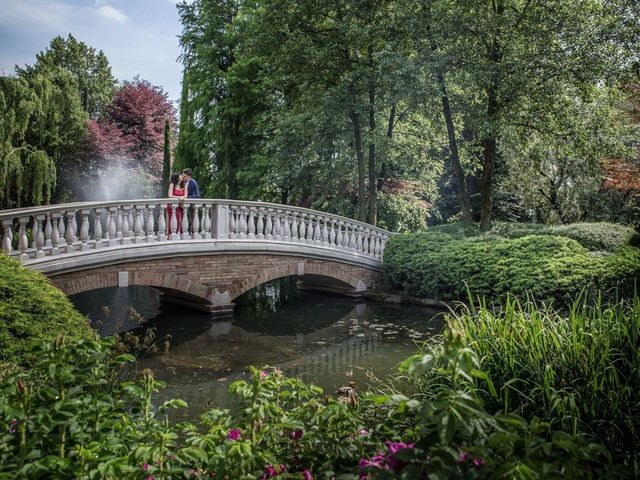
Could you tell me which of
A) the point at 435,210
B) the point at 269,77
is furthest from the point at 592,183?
the point at 269,77

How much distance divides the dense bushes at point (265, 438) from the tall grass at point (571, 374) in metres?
1.18

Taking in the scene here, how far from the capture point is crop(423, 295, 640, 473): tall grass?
339 centimetres

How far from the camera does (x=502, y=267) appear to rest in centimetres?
1108

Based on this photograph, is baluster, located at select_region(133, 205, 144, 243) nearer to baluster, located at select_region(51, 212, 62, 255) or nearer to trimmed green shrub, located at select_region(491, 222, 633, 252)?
baluster, located at select_region(51, 212, 62, 255)

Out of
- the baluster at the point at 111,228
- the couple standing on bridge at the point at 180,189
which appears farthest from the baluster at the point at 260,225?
the baluster at the point at 111,228

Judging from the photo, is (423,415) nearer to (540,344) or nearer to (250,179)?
(540,344)

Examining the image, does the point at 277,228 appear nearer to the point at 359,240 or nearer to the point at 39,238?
the point at 359,240

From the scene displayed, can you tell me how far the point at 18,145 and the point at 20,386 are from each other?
60.5 feet

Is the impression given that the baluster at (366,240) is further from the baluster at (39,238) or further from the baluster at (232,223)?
the baluster at (39,238)

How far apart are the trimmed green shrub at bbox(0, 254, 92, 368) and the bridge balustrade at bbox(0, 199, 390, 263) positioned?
291 centimetres

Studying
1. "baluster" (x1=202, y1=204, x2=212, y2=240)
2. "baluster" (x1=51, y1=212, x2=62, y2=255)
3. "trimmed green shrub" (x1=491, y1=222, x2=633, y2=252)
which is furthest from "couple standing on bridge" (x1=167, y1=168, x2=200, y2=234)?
"trimmed green shrub" (x1=491, y1=222, x2=633, y2=252)

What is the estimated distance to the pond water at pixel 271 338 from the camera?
6910mm

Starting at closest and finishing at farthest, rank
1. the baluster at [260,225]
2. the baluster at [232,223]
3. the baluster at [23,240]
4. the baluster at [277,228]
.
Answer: the baluster at [23,240] < the baluster at [232,223] < the baluster at [260,225] < the baluster at [277,228]

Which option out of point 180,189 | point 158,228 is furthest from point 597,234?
point 158,228
